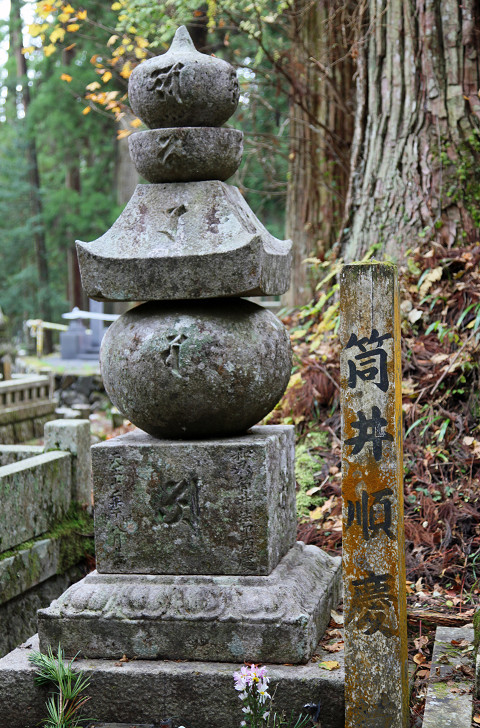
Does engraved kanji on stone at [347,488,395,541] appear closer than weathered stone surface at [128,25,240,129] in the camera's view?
Yes

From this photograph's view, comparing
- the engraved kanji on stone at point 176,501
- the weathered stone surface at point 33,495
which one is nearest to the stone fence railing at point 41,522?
the weathered stone surface at point 33,495

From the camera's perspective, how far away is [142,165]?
13.2 ft

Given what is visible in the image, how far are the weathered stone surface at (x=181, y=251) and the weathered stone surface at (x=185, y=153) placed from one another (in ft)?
0.20

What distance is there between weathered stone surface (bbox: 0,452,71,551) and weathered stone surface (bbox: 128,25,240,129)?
7.85 ft

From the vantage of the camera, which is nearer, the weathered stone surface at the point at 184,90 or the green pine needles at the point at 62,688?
the green pine needles at the point at 62,688

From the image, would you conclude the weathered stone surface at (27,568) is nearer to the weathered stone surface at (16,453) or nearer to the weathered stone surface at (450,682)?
the weathered stone surface at (16,453)

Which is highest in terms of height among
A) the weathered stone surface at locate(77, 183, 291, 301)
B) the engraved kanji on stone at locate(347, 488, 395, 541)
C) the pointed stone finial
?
Result: the pointed stone finial

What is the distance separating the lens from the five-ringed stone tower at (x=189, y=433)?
361cm

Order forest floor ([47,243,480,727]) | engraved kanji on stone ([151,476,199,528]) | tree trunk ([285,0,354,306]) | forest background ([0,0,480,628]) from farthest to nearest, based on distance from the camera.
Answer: tree trunk ([285,0,354,306]), forest background ([0,0,480,628]), forest floor ([47,243,480,727]), engraved kanji on stone ([151,476,199,528])

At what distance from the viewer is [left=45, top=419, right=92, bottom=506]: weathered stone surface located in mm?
5797

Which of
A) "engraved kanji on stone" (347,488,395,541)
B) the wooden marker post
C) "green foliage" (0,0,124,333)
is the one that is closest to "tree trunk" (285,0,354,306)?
"green foliage" (0,0,124,333)

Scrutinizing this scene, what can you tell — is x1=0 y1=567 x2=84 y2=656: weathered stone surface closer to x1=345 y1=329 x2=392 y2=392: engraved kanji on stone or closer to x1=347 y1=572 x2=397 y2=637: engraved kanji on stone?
x1=347 y1=572 x2=397 y2=637: engraved kanji on stone

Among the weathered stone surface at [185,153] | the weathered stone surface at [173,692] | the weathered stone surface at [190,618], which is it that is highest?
the weathered stone surface at [185,153]

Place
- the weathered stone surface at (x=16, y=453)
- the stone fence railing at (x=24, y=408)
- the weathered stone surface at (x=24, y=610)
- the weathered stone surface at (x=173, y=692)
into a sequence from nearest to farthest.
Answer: the weathered stone surface at (x=173, y=692), the weathered stone surface at (x=24, y=610), the weathered stone surface at (x=16, y=453), the stone fence railing at (x=24, y=408)
